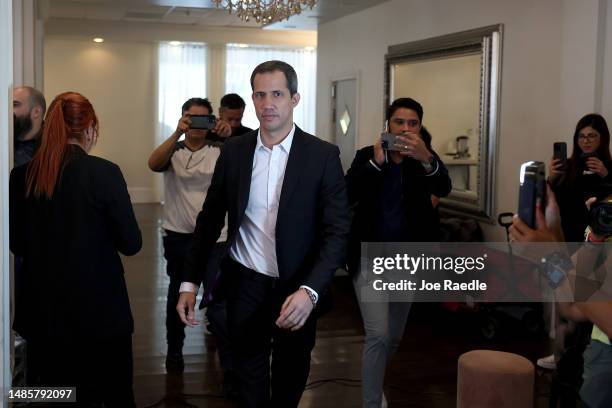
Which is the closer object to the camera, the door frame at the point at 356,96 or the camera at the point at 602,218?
the camera at the point at 602,218

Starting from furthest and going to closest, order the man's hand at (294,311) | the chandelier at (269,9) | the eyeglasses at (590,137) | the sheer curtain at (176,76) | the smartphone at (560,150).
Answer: the sheer curtain at (176,76), the chandelier at (269,9), the eyeglasses at (590,137), the smartphone at (560,150), the man's hand at (294,311)

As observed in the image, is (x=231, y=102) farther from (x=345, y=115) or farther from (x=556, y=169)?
(x=345, y=115)

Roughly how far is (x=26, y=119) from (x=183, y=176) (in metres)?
1.16

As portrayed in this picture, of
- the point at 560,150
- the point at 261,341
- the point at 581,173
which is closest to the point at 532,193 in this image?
the point at 261,341

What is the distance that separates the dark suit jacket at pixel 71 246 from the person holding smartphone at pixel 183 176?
5.39ft

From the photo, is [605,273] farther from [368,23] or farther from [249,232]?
[368,23]

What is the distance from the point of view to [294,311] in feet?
8.69

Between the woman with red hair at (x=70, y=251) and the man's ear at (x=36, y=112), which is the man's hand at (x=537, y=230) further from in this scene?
the man's ear at (x=36, y=112)

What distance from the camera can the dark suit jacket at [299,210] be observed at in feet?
9.30

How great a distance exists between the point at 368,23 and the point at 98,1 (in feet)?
11.5

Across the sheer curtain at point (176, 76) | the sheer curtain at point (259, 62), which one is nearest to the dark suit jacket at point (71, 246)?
the sheer curtain at point (259, 62)

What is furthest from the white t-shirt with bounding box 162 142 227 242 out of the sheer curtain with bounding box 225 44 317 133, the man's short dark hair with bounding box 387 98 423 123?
the sheer curtain with bounding box 225 44 317 133

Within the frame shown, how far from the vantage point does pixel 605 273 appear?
2330 millimetres

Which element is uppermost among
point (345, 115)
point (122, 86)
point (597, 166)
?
point (122, 86)
